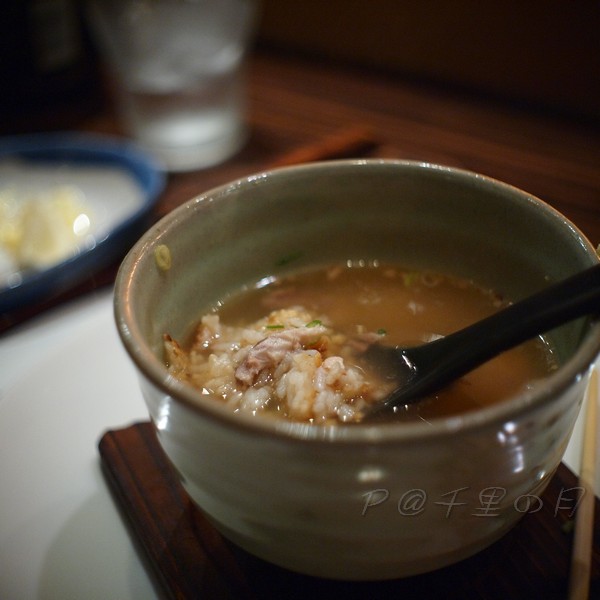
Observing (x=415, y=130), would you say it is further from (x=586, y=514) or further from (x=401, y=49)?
(x=586, y=514)

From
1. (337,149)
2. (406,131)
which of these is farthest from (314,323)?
(406,131)

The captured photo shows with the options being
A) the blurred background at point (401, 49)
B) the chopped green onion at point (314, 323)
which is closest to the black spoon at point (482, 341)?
the chopped green onion at point (314, 323)

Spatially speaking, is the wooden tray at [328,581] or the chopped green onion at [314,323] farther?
the chopped green onion at [314,323]

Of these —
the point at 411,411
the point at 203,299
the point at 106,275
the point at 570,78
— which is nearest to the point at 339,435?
the point at 411,411

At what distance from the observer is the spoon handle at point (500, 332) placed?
0.76 m

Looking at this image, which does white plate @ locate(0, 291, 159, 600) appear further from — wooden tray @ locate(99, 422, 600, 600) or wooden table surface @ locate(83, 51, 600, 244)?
wooden table surface @ locate(83, 51, 600, 244)

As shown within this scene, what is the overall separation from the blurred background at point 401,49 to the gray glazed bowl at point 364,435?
1606mm

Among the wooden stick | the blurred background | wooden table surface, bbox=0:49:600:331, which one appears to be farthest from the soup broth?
the blurred background

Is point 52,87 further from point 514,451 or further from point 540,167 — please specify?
point 514,451

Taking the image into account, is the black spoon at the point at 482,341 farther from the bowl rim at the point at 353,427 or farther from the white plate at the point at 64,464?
the white plate at the point at 64,464

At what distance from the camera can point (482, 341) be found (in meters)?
0.85

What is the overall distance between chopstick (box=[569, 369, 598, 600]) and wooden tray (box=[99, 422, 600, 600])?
0.04ft

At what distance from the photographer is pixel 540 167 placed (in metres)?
2.07

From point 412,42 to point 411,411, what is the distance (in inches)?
89.3
